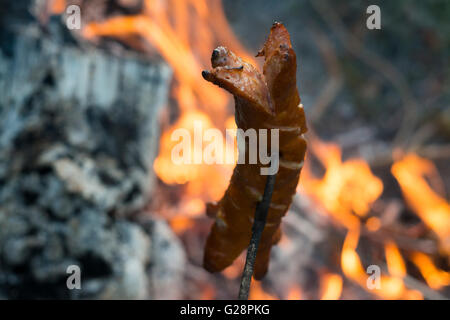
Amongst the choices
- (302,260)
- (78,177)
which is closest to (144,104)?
(78,177)

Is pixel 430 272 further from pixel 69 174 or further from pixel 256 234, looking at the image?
pixel 69 174

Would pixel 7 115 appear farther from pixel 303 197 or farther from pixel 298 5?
pixel 298 5

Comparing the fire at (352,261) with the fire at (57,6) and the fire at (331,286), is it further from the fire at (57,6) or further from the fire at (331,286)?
the fire at (57,6)

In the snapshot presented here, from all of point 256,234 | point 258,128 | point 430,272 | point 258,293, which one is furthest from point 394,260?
point 258,128

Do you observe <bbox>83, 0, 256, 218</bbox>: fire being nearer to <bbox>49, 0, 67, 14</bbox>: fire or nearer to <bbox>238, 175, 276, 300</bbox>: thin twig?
<bbox>49, 0, 67, 14</bbox>: fire

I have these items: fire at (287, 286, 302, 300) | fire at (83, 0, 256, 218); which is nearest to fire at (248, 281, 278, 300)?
fire at (287, 286, 302, 300)
